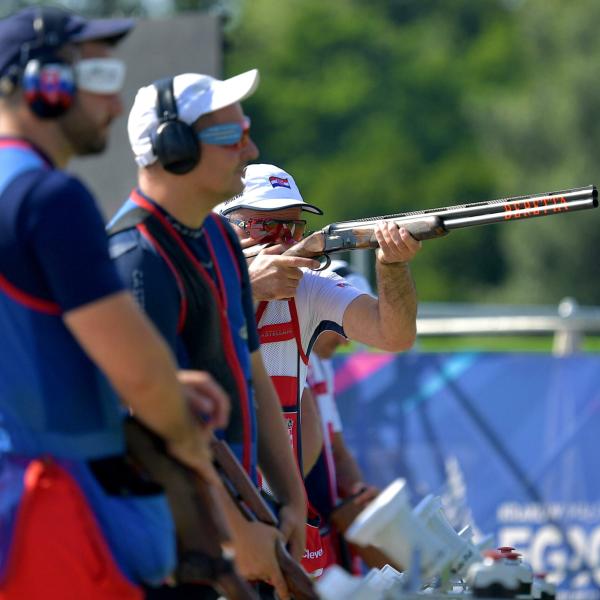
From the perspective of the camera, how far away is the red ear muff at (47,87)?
3.33 m

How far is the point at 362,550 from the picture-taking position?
7.38 metres

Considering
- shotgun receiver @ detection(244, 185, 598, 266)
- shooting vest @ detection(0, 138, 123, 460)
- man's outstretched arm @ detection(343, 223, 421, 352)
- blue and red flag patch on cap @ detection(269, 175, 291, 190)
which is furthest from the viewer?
blue and red flag patch on cap @ detection(269, 175, 291, 190)

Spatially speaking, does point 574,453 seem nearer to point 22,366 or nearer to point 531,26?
point 22,366

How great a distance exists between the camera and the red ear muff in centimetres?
333

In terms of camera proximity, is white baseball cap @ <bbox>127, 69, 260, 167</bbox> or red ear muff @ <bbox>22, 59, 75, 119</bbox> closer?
red ear muff @ <bbox>22, 59, 75, 119</bbox>

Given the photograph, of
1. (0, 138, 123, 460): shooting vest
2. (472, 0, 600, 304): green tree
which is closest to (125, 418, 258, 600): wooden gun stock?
(0, 138, 123, 460): shooting vest

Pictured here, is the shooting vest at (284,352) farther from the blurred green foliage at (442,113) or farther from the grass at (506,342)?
the blurred green foliage at (442,113)

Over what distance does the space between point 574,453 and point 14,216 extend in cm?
741

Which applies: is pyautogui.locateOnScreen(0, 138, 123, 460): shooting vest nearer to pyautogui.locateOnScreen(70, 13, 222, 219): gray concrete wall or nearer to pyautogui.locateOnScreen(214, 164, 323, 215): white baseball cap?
pyautogui.locateOnScreen(214, 164, 323, 215): white baseball cap

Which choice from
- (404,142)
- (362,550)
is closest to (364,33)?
(404,142)

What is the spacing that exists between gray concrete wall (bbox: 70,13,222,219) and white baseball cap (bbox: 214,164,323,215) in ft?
20.3

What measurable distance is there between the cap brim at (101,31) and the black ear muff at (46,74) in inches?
1.8

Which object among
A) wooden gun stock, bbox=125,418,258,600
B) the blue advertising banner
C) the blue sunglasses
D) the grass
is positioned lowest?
the grass

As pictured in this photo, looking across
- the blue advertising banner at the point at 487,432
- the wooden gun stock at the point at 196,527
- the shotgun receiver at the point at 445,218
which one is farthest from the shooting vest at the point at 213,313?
the blue advertising banner at the point at 487,432
